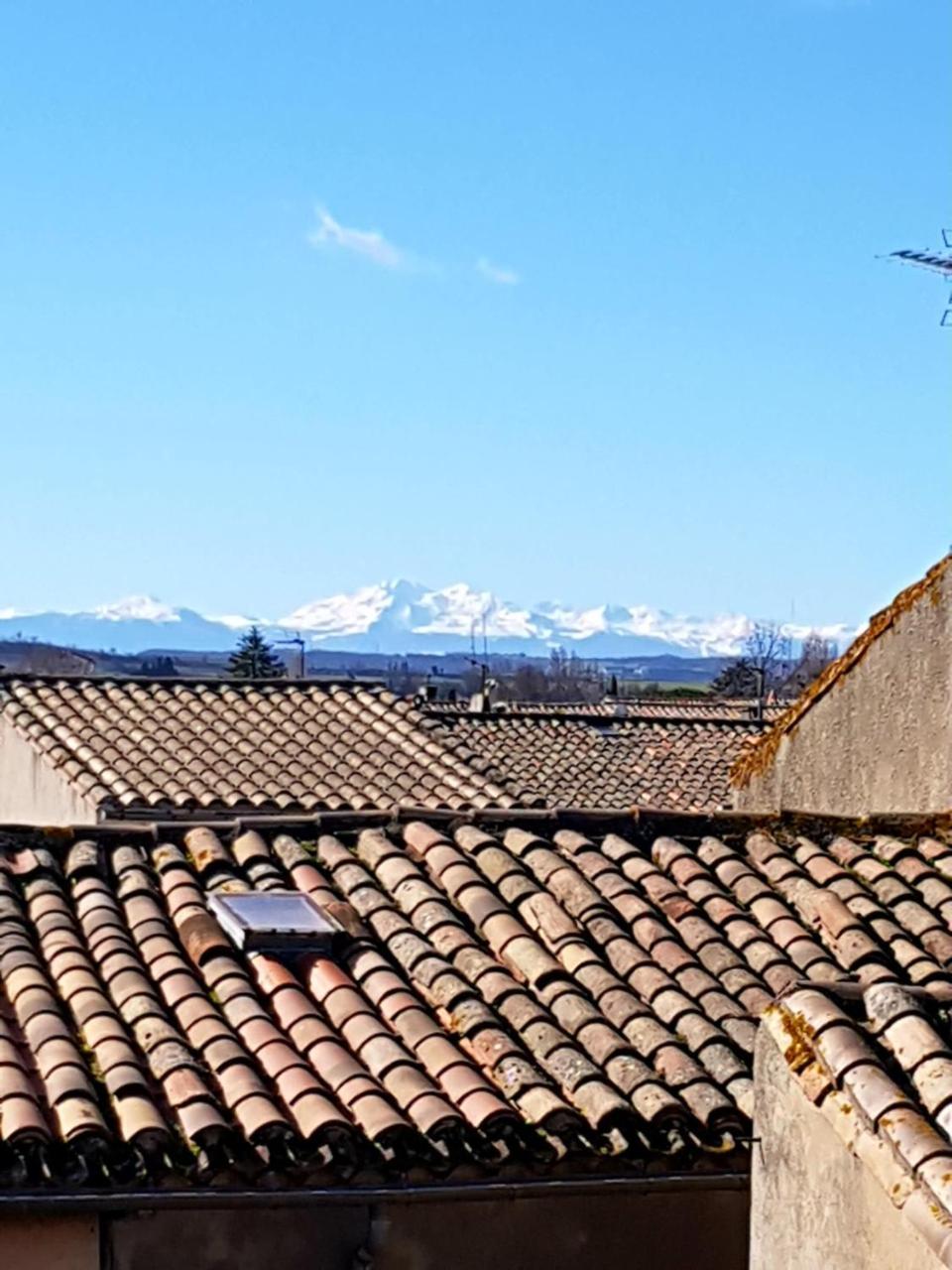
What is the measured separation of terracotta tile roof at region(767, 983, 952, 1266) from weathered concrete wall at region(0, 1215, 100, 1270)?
7.93 ft

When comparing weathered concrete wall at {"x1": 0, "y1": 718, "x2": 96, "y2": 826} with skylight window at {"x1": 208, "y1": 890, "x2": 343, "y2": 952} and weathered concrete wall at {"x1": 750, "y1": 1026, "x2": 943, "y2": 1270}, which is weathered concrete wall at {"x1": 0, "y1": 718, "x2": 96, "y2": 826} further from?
weathered concrete wall at {"x1": 750, "y1": 1026, "x2": 943, "y2": 1270}

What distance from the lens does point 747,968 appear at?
27.1 ft

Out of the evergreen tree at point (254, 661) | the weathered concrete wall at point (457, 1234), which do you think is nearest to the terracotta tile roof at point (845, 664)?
the weathered concrete wall at point (457, 1234)

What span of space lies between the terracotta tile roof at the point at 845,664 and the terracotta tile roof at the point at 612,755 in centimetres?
1076

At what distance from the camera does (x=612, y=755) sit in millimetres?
27328

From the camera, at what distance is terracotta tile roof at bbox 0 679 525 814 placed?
17422 millimetres

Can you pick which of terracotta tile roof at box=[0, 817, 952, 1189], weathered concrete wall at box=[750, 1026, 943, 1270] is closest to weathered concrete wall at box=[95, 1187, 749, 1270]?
terracotta tile roof at box=[0, 817, 952, 1189]

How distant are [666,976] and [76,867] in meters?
2.68

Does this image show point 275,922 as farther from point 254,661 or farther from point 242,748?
point 254,661

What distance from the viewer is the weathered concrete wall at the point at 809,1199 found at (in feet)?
16.7

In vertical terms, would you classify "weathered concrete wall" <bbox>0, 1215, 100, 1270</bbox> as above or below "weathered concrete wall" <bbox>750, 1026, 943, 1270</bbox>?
below

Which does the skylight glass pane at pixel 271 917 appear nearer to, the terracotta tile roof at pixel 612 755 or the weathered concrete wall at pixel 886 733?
the weathered concrete wall at pixel 886 733

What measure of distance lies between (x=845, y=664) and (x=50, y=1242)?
6.93m

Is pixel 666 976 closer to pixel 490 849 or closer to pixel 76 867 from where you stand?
pixel 490 849
